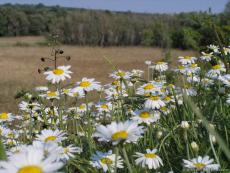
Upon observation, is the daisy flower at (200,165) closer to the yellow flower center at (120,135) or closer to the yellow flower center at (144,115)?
the yellow flower center at (120,135)

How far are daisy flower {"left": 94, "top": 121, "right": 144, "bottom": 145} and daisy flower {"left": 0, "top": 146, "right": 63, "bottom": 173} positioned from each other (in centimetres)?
32

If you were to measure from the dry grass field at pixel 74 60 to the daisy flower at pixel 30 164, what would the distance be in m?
20.3

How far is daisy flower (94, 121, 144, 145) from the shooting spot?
1346 mm

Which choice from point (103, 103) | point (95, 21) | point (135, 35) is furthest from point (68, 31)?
point (103, 103)

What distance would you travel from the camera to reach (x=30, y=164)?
1.06 meters

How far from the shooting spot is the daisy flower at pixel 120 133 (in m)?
1.35

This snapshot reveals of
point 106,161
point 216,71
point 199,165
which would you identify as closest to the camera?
point 199,165

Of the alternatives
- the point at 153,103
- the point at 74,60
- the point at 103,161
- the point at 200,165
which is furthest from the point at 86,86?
the point at 74,60

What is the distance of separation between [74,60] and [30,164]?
1333 inches

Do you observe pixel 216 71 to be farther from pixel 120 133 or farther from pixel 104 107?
pixel 120 133

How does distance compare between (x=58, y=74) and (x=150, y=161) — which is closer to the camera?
(x=150, y=161)

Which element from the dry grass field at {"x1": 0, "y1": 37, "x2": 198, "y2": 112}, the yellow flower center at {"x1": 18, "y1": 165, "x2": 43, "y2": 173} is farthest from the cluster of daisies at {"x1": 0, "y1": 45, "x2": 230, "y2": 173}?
the dry grass field at {"x1": 0, "y1": 37, "x2": 198, "y2": 112}

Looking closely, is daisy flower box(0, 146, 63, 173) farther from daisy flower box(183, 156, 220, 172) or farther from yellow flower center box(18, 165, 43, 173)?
daisy flower box(183, 156, 220, 172)

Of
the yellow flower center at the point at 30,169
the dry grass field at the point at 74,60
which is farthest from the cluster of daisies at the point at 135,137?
the dry grass field at the point at 74,60
